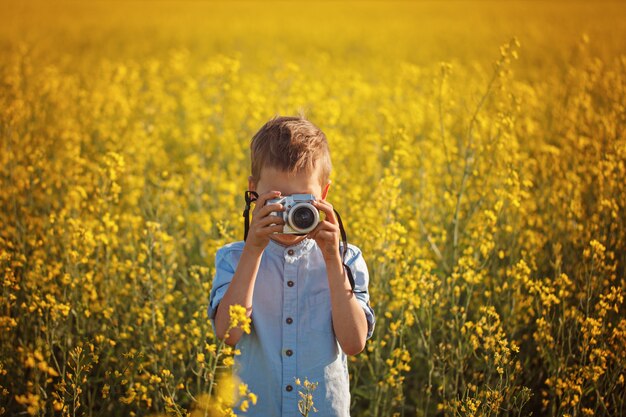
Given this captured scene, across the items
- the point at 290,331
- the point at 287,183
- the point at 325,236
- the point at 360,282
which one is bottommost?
the point at 290,331

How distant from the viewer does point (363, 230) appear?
3441 millimetres

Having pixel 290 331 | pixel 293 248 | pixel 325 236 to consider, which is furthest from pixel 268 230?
pixel 290 331

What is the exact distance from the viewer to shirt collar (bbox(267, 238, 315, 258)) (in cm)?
216

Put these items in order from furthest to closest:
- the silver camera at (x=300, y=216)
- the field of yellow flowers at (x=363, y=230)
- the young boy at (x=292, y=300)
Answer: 1. the field of yellow flowers at (x=363, y=230)
2. the young boy at (x=292, y=300)
3. the silver camera at (x=300, y=216)

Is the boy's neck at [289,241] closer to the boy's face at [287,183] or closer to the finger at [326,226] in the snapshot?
the boy's face at [287,183]

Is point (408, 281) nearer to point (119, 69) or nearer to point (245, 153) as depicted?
point (245, 153)

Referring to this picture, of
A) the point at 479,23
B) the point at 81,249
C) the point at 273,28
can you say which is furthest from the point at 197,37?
the point at 81,249

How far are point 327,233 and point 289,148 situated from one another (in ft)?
0.98

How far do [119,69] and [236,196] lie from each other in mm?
2619

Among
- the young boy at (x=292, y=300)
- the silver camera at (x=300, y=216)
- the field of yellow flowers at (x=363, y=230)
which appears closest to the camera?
the silver camera at (x=300, y=216)

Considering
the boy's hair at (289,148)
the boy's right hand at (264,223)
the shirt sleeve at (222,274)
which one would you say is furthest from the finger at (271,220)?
the shirt sleeve at (222,274)

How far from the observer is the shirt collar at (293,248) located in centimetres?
216

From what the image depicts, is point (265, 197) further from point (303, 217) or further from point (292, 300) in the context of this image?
point (292, 300)

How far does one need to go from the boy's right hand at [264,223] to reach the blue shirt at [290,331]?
0.23 metres
